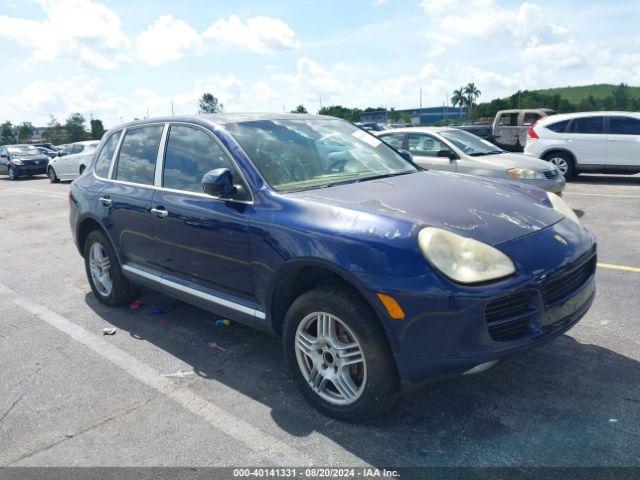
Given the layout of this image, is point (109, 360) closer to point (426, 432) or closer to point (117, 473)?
point (117, 473)

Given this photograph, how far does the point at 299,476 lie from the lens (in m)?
2.67

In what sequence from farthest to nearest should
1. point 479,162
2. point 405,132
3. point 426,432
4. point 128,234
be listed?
point 405,132 → point 479,162 → point 128,234 → point 426,432

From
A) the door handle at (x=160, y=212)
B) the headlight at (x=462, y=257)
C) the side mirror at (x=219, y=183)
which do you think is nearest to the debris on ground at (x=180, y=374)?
the door handle at (x=160, y=212)

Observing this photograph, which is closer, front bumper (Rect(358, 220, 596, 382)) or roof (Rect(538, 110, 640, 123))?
front bumper (Rect(358, 220, 596, 382))

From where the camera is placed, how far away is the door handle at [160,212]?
411cm

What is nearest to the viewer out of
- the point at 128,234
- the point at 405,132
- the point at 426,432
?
the point at 426,432

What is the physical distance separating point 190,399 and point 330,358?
0.99 m

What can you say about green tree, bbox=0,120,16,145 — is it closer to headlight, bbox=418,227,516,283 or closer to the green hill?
headlight, bbox=418,227,516,283

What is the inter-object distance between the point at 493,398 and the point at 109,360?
8.92ft

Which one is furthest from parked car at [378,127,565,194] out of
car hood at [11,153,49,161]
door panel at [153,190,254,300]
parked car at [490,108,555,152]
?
car hood at [11,153,49,161]

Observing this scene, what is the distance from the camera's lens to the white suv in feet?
40.6

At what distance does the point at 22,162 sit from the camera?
77.0 ft

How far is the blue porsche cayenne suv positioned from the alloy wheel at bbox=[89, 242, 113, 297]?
2.06 feet

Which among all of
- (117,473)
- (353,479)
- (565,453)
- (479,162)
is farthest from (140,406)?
(479,162)
